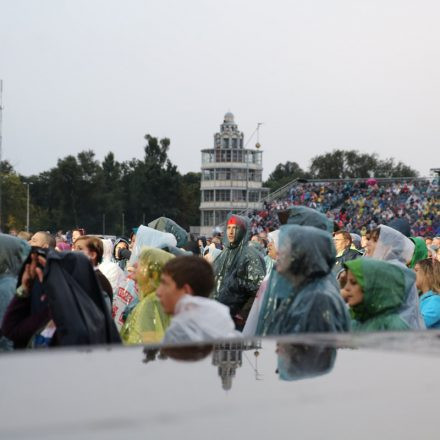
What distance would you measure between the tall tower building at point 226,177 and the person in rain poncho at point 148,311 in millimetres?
121508

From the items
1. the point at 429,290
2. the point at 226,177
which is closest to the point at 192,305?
the point at 429,290

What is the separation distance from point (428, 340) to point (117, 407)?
4.10 ft

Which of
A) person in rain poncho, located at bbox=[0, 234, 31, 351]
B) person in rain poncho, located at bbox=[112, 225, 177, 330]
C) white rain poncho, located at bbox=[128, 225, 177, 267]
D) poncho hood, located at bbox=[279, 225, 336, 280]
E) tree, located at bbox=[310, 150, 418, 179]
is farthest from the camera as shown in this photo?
tree, located at bbox=[310, 150, 418, 179]

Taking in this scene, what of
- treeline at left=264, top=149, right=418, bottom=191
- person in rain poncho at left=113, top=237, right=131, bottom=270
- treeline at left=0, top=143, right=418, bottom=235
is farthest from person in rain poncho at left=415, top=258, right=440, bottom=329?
treeline at left=264, top=149, right=418, bottom=191

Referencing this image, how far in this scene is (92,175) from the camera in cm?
11138

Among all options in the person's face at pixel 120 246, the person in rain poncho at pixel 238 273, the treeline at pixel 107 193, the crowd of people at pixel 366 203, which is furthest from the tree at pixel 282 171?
the person in rain poncho at pixel 238 273

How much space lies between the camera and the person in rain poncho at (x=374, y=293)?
5.14 metres

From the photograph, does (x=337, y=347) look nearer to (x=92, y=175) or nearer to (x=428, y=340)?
(x=428, y=340)

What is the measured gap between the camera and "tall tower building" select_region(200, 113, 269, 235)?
13300cm

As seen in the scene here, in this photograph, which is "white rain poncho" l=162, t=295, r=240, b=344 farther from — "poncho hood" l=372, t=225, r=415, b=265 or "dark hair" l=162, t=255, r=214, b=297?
"poncho hood" l=372, t=225, r=415, b=265

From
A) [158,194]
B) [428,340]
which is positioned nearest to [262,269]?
[428,340]

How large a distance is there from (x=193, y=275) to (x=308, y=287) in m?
0.81

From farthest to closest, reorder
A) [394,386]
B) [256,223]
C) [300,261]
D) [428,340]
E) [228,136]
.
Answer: [228,136] → [256,223] → [300,261] → [428,340] → [394,386]

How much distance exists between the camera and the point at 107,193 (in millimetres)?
114812
